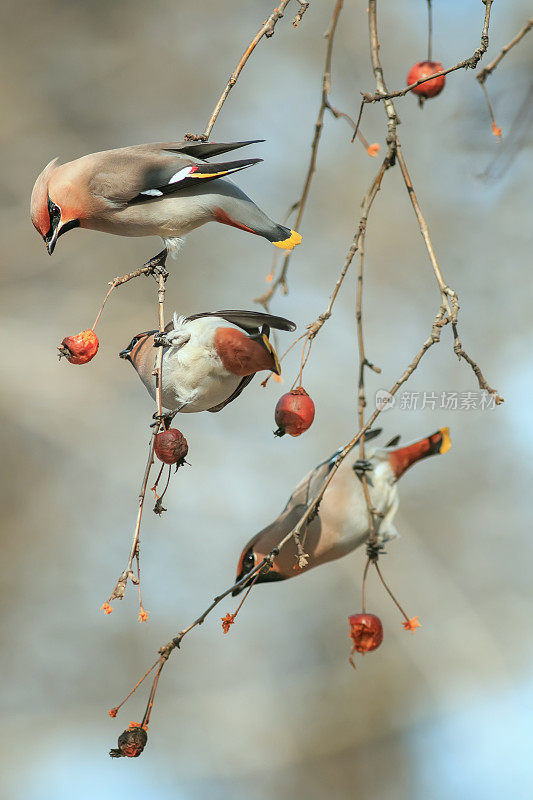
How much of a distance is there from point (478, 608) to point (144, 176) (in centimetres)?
540

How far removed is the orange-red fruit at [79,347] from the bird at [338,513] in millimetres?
700

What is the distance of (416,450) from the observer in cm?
267

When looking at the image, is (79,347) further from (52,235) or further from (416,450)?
(416,450)

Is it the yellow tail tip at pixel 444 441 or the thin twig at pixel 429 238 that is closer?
the thin twig at pixel 429 238

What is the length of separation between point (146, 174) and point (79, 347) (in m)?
0.46

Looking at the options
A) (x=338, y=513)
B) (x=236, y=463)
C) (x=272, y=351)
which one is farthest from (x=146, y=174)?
(x=236, y=463)

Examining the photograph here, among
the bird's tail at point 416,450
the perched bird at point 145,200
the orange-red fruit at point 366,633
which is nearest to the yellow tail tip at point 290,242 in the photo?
the perched bird at point 145,200

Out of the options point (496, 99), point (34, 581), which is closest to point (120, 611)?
point (34, 581)

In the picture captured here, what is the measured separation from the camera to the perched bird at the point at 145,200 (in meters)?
2.13

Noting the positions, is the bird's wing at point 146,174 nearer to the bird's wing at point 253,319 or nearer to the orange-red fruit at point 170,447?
the bird's wing at point 253,319

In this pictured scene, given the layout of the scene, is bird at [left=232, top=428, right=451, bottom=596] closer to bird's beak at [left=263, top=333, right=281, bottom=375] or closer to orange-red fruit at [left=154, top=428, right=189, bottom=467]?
bird's beak at [left=263, top=333, right=281, bottom=375]

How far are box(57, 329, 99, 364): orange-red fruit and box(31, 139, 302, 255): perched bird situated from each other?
0.90 feet

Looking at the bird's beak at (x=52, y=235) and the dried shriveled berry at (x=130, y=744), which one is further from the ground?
the bird's beak at (x=52, y=235)

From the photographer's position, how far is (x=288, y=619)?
7.02m
